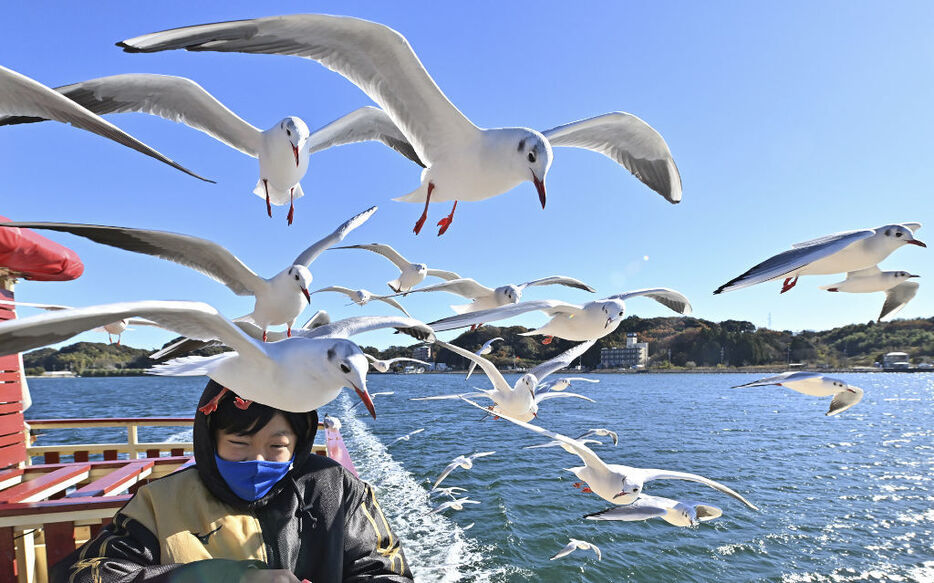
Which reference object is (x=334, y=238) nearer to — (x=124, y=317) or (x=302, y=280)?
(x=302, y=280)

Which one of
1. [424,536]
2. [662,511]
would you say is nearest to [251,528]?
[662,511]

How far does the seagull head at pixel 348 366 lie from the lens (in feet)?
2.55

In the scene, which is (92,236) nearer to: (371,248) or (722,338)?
(371,248)

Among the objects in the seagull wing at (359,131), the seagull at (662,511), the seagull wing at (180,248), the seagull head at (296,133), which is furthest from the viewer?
the seagull at (662,511)

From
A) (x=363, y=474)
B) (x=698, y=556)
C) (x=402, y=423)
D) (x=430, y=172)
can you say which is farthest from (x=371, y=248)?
(x=402, y=423)

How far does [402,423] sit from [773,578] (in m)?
15.0

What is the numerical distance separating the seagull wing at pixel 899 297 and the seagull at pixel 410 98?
4.15 feet

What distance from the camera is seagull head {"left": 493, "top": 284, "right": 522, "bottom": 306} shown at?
225 cm

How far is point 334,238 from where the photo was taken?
199 cm

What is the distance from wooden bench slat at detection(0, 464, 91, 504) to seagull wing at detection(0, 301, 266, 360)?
7.04 ft

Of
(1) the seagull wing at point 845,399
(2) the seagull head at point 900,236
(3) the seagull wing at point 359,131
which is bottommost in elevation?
(1) the seagull wing at point 845,399

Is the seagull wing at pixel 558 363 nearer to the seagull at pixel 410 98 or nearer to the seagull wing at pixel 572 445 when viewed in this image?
the seagull wing at pixel 572 445

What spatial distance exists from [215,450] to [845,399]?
2.84 m

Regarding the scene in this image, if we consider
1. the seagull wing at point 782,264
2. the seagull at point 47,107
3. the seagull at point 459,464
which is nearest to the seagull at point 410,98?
the seagull at point 47,107
